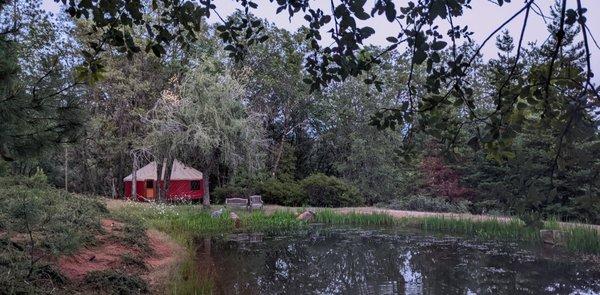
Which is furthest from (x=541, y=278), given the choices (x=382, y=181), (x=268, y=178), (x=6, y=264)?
(x=268, y=178)

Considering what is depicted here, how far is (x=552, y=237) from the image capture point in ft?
35.3

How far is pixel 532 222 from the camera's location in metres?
1.74

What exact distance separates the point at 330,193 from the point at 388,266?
11532 millimetres

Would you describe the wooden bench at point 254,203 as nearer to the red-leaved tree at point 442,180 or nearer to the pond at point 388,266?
the pond at point 388,266

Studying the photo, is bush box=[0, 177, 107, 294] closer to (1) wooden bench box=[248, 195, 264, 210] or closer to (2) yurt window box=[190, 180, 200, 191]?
(1) wooden bench box=[248, 195, 264, 210]

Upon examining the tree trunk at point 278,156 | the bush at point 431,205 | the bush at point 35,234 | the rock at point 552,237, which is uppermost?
the tree trunk at point 278,156

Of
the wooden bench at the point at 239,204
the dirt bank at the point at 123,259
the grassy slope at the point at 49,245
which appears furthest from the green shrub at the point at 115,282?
the wooden bench at the point at 239,204

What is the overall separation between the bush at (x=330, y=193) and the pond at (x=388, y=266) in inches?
304

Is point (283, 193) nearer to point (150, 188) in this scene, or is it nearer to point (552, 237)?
point (150, 188)

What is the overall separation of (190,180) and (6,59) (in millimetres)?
22394

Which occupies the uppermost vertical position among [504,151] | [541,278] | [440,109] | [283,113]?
[283,113]

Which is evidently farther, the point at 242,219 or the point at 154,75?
the point at 154,75

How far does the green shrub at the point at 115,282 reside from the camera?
217 inches

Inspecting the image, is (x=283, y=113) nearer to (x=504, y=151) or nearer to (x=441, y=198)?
(x=441, y=198)
